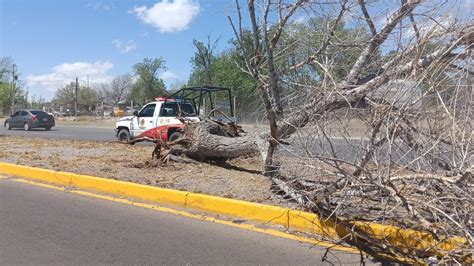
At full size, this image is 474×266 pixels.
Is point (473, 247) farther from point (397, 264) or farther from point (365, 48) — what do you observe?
point (365, 48)

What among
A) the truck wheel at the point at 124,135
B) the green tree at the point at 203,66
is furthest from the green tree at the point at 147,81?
the truck wheel at the point at 124,135

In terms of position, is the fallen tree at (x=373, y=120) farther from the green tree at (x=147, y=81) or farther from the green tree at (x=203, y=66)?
the green tree at (x=147, y=81)

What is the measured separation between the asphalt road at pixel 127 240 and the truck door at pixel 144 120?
911cm

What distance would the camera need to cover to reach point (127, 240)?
5207 millimetres

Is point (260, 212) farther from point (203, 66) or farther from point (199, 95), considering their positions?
point (203, 66)

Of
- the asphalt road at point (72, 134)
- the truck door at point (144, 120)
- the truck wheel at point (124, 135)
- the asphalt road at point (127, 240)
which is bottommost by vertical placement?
the asphalt road at point (127, 240)

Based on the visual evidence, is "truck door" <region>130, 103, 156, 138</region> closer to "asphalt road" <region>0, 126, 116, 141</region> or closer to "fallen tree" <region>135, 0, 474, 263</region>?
"asphalt road" <region>0, 126, 116, 141</region>

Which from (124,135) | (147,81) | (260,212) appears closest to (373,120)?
(260,212)

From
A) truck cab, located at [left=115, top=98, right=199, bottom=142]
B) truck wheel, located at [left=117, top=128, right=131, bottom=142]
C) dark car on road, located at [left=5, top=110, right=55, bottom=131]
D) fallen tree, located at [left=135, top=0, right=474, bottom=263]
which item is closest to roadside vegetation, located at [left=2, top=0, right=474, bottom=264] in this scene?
fallen tree, located at [left=135, top=0, right=474, bottom=263]

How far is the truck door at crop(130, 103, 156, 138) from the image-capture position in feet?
51.6

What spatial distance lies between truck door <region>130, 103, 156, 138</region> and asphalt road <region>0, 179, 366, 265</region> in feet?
29.9

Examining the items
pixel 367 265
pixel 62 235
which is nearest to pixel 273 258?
pixel 367 265

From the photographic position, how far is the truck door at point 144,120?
1574cm

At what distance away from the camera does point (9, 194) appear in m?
7.54
